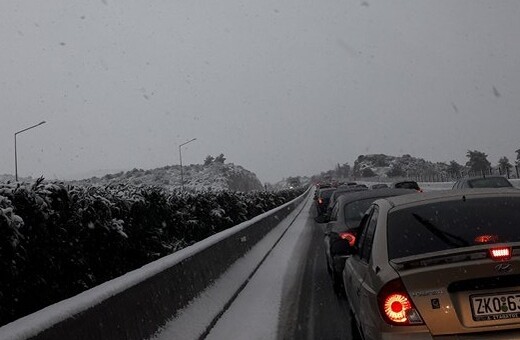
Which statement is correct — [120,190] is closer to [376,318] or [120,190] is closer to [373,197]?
[373,197]

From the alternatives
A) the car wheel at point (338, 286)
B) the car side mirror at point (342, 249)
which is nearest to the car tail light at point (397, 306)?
the car side mirror at point (342, 249)

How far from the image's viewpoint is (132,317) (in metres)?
4.93

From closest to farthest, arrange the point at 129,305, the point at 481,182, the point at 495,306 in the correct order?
the point at 495,306 < the point at 129,305 < the point at 481,182

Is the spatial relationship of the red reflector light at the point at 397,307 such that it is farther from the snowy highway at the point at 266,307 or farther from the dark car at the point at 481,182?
the dark car at the point at 481,182

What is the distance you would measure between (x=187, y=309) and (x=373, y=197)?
4775 mm

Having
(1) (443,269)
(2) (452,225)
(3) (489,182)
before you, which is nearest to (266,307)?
(2) (452,225)

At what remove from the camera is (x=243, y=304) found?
8766 mm

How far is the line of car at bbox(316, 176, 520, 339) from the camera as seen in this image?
3.69 meters

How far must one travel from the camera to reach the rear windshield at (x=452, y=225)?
14.2 ft

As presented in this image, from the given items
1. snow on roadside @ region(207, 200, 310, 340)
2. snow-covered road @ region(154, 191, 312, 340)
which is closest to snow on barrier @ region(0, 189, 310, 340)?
snow-covered road @ region(154, 191, 312, 340)

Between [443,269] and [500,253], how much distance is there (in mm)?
393

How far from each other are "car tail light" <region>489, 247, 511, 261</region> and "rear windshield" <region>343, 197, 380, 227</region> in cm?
581

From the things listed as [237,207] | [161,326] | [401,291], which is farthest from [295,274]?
[237,207]

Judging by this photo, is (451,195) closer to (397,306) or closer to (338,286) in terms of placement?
(397,306)
